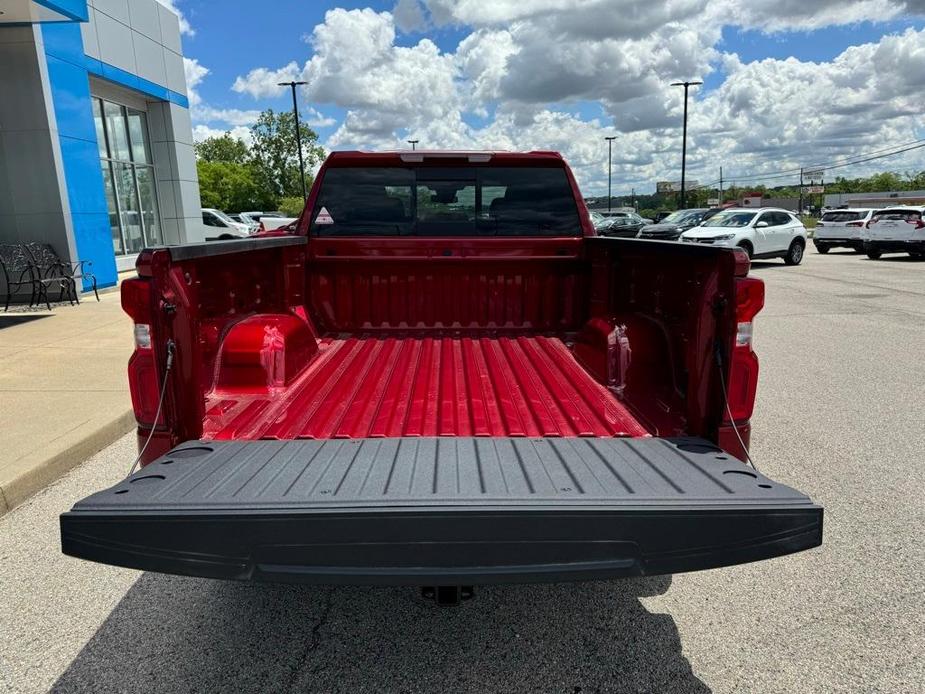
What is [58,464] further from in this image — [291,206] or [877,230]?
[291,206]

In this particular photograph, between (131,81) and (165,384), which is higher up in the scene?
(131,81)

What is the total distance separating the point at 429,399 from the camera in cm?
338

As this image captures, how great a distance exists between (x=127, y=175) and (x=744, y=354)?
18.3 m

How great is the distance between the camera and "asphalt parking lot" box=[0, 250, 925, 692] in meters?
2.47

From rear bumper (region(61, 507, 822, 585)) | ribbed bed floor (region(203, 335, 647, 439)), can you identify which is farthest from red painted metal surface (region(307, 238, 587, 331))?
rear bumper (region(61, 507, 822, 585))

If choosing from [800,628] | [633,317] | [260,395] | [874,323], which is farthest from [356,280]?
[874,323]

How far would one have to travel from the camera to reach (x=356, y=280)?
4.72m

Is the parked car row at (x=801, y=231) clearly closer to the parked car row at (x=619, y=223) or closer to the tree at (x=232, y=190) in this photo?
the parked car row at (x=619, y=223)

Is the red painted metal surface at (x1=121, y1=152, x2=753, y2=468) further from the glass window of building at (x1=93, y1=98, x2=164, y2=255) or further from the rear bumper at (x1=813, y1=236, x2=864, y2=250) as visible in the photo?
the rear bumper at (x1=813, y1=236, x2=864, y2=250)

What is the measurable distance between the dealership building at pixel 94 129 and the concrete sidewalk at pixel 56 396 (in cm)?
315

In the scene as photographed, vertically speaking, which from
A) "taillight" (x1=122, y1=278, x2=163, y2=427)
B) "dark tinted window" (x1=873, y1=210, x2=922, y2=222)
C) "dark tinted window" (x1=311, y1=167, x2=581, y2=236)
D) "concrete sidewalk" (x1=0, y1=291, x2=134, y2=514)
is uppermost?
"dark tinted window" (x1=311, y1=167, x2=581, y2=236)

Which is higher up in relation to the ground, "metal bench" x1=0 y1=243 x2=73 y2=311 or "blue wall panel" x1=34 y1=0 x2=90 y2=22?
"blue wall panel" x1=34 y1=0 x2=90 y2=22

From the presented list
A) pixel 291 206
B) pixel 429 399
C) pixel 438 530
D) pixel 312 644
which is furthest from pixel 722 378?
pixel 291 206

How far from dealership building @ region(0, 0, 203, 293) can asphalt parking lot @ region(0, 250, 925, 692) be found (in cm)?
996
